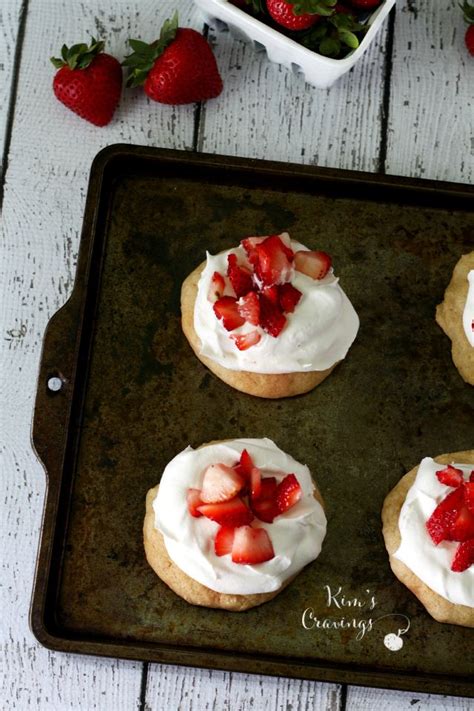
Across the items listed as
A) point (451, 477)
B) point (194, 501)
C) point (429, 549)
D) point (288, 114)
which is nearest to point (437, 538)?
point (429, 549)

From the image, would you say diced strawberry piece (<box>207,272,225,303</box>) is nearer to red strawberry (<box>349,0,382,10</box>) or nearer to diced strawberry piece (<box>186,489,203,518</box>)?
diced strawberry piece (<box>186,489,203,518</box>)

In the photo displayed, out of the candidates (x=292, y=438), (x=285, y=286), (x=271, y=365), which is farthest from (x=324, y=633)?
Result: (x=285, y=286)

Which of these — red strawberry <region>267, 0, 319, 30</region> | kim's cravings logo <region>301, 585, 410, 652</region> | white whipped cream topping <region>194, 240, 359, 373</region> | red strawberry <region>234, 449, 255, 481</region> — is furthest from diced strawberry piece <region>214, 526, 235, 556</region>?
red strawberry <region>267, 0, 319, 30</region>

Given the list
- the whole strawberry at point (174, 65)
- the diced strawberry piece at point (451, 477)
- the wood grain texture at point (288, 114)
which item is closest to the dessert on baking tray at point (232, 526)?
the diced strawberry piece at point (451, 477)

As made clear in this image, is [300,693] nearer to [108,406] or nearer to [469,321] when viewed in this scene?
[108,406]

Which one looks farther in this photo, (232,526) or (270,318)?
(270,318)

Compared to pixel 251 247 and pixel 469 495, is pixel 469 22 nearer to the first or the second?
pixel 251 247
